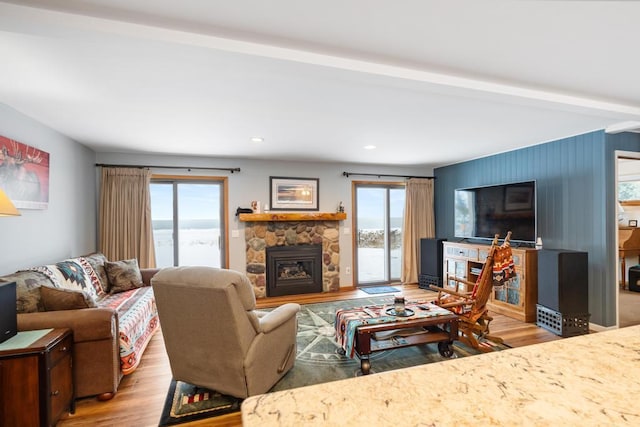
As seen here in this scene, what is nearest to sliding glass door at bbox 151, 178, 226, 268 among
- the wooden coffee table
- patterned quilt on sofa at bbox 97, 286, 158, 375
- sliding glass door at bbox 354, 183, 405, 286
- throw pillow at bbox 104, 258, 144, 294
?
throw pillow at bbox 104, 258, 144, 294

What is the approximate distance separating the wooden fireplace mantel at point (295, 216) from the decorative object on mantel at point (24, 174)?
245 cm

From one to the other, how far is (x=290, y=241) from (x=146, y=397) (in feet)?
10.7

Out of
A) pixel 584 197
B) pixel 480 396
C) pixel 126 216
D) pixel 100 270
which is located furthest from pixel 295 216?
pixel 480 396

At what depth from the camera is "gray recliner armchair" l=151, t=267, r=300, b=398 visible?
79.8 inches

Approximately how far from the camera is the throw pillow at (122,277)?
365 centimetres

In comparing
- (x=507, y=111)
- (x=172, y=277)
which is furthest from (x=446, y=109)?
(x=172, y=277)

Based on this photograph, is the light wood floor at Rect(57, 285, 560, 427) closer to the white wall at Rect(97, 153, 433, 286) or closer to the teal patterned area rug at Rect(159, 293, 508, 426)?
the teal patterned area rug at Rect(159, 293, 508, 426)

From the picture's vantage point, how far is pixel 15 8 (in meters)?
1.37

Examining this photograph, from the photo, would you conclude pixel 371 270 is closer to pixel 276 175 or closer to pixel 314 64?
pixel 276 175

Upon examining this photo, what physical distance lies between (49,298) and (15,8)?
78.1 inches

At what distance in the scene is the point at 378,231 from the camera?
19.9 feet

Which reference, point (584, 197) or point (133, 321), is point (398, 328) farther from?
point (584, 197)

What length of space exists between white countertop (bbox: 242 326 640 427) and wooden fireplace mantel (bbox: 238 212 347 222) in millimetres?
4418

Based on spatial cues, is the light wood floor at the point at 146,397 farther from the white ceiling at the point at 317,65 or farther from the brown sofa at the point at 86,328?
the white ceiling at the point at 317,65
